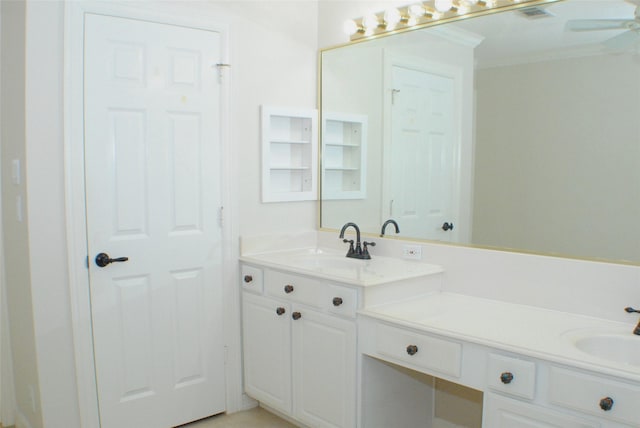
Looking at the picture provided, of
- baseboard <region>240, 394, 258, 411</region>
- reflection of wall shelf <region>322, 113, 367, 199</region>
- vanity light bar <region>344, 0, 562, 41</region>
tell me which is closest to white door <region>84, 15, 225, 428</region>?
baseboard <region>240, 394, 258, 411</region>

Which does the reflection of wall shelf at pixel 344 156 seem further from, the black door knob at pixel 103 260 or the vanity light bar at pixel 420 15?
the black door knob at pixel 103 260

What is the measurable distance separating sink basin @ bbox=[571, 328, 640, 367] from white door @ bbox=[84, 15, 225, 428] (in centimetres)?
176

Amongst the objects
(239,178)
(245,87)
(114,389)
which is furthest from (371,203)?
(114,389)

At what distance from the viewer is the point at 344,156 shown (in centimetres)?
297

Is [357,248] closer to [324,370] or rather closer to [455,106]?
[324,370]

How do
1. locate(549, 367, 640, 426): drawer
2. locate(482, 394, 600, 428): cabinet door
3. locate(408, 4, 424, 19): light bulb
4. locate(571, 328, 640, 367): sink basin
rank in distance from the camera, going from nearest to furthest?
1. locate(549, 367, 640, 426): drawer
2. locate(482, 394, 600, 428): cabinet door
3. locate(571, 328, 640, 367): sink basin
4. locate(408, 4, 424, 19): light bulb

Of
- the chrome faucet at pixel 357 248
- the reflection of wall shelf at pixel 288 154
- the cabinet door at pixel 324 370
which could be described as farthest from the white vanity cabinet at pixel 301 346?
the reflection of wall shelf at pixel 288 154

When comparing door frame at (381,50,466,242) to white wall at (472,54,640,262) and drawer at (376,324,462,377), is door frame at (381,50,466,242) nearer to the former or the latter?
white wall at (472,54,640,262)

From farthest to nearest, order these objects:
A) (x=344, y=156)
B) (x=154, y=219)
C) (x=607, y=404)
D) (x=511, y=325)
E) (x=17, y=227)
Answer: (x=344, y=156) → (x=154, y=219) → (x=17, y=227) → (x=511, y=325) → (x=607, y=404)

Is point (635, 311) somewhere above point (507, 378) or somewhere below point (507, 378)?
above

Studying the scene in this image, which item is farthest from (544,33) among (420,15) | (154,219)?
(154,219)

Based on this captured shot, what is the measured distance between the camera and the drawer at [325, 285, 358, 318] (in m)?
2.12

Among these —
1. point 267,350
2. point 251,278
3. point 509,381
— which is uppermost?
point 251,278

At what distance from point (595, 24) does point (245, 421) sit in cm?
246
